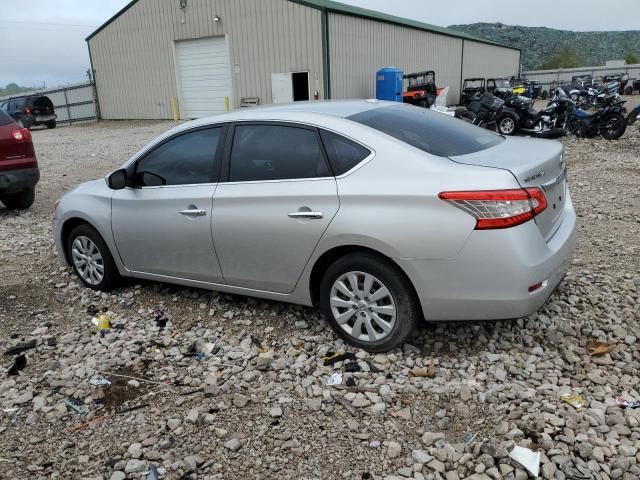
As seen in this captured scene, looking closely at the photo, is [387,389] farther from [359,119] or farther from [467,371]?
[359,119]

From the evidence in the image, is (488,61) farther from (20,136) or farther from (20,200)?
(20,136)

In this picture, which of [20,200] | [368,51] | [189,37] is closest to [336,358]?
[20,200]

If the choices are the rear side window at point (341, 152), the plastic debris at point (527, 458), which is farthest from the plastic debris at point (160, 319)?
the plastic debris at point (527, 458)

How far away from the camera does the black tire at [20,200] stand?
8562 mm

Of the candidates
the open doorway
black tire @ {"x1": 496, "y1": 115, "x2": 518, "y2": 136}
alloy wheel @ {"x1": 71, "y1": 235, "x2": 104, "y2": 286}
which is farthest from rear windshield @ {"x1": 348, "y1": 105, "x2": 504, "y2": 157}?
the open doorway

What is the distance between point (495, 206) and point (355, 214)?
0.83 meters

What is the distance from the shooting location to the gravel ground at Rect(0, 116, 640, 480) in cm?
271

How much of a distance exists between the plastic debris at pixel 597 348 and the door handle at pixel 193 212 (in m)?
2.82

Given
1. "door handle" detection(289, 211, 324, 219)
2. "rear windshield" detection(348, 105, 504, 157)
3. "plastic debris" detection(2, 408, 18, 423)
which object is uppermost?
"rear windshield" detection(348, 105, 504, 157)

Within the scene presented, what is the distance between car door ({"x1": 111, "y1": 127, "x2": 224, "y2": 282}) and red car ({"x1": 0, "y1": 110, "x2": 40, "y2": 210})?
13.4 feet

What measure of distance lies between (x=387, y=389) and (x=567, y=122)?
510 inches

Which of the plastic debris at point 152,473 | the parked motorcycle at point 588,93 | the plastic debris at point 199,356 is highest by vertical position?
the parked motorcycle at point 588,93

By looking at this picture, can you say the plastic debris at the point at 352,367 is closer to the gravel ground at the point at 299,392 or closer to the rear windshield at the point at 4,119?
the gravel ground at the point at 299,392

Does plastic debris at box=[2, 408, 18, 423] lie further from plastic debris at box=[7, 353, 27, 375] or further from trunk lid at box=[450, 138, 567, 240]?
trunk lid at box=[450, 138, 567, 240]
